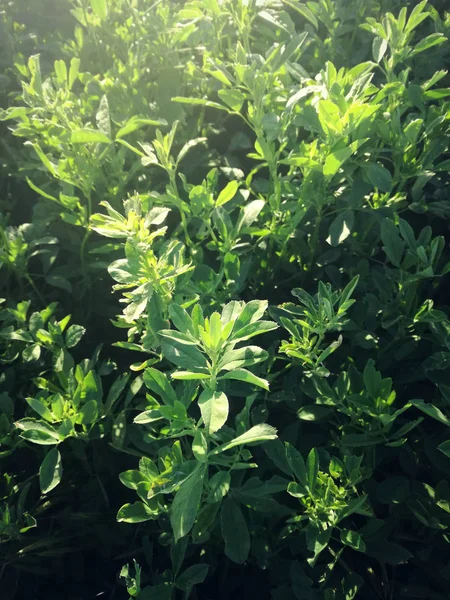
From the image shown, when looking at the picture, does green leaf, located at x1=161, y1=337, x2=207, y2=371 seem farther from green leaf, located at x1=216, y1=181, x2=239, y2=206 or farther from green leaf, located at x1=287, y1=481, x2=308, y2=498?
green leaf, located at x1=216, y1=181, x2=239, y2=206

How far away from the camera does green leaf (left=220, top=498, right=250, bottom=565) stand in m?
1.04

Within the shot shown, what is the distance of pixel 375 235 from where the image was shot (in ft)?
4.68

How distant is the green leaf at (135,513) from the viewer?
3.44 feet

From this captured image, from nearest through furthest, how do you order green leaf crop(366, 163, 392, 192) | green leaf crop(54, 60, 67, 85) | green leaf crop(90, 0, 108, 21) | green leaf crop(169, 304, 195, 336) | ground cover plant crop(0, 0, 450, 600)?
1. green leaf crop(169, 304, 195, 336)
2. ground cover plant crop(0, 0, 450, 600)
3. green leaf crop(366, 163, 392, 192)
4. green leaf crop(54, 60, 67, 85)
5. green leaf crop(90, 0, 108, 21)

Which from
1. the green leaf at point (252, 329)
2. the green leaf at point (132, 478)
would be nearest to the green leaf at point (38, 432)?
the green leaf at point (132, 478)

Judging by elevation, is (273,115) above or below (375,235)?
above

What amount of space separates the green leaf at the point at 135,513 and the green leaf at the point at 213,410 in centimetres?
28

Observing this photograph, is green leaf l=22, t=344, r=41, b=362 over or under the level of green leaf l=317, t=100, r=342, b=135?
under

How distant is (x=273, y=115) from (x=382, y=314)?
18.7 inches

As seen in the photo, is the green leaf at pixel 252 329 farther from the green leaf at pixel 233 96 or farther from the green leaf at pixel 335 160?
the green leaf at pixel 233 96

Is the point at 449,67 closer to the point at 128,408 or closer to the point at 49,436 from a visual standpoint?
the point at 128,408

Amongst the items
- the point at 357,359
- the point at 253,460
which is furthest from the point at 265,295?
the point at 253,460

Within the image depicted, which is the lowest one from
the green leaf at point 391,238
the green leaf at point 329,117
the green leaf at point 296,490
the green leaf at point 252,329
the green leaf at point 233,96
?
the green leaf at point 296,490

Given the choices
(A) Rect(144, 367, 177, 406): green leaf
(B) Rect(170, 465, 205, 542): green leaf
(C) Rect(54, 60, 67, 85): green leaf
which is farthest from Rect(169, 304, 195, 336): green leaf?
(C) Rect(54, 60, 67, 85): green leaf
